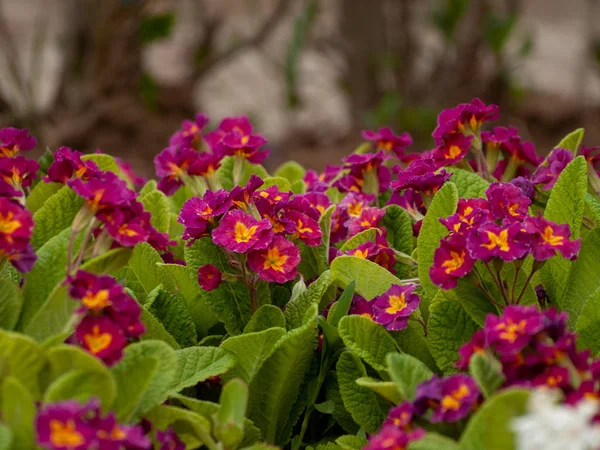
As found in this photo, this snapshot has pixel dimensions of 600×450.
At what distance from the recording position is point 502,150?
170 centimetres

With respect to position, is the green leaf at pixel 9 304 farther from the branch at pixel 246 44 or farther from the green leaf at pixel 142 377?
the branch at pixel 246 44

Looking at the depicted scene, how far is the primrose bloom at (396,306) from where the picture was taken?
49.1 inches

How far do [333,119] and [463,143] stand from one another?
321 inches

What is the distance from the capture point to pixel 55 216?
1.36 meters

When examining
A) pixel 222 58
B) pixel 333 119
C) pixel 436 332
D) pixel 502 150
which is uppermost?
pixel 502 150

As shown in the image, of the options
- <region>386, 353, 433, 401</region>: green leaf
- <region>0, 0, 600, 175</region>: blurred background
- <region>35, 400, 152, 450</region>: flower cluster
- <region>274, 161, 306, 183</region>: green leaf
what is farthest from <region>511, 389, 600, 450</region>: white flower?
<region>0, 0, 600, 175</region>: blurred background

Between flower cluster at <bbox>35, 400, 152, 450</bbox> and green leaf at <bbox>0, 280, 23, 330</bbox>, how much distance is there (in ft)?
0.82

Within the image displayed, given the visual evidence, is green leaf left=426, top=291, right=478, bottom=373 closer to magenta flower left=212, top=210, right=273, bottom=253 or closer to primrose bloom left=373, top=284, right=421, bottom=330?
primrose bloom left=373, top=284, right=421, bottom=330

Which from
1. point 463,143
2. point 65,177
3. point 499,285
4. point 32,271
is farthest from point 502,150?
point 32,271

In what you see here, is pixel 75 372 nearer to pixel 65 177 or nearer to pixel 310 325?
pixel 310 325

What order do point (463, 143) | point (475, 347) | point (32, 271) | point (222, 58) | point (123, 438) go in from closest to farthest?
point (123, 438), point (475, 347), point (32, 271), point (463, 143), point (222, 58)

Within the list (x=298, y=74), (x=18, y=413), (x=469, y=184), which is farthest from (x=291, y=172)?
(x=298, y=74)

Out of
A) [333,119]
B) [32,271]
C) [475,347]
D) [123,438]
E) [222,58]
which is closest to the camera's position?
[123,438]

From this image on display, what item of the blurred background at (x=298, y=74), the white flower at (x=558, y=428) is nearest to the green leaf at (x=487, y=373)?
the white flower at (x=558, y=428)
